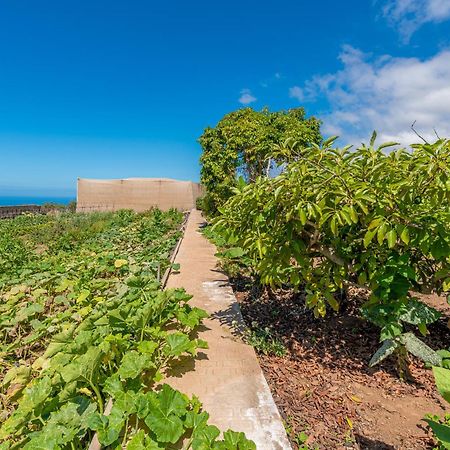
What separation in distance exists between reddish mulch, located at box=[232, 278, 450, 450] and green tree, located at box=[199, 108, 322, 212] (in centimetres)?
774

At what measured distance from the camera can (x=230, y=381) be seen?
9.70 feet

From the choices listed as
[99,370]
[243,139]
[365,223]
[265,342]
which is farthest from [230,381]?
[243,139]

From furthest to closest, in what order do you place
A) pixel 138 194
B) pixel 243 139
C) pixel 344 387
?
pixel 138 194, pixel 243 139, pixel 344 387

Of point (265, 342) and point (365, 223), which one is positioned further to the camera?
point (265, 342)

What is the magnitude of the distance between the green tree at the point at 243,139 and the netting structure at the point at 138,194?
11535mm

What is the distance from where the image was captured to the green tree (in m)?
11.5

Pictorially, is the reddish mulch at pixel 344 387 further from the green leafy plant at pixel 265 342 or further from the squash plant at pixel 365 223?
the squash plant at pixel 365 223

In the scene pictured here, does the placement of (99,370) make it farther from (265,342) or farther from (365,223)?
(365,223)

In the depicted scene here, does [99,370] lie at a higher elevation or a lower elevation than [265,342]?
higher

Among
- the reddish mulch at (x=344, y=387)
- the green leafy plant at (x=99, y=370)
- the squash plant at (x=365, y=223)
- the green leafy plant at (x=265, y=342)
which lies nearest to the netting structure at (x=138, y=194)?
the green leafy plant at (x=99, y=370)

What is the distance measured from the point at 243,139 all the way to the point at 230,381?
9.97 metres

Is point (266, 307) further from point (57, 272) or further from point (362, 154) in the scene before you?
point (57, 272)

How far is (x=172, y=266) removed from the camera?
21.0 ft

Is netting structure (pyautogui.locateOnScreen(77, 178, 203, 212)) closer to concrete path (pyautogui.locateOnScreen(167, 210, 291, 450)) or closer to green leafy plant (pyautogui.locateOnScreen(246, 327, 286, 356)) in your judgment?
concrete path (pyautogui.locateOnScreen(167, 210, 291, 450))
